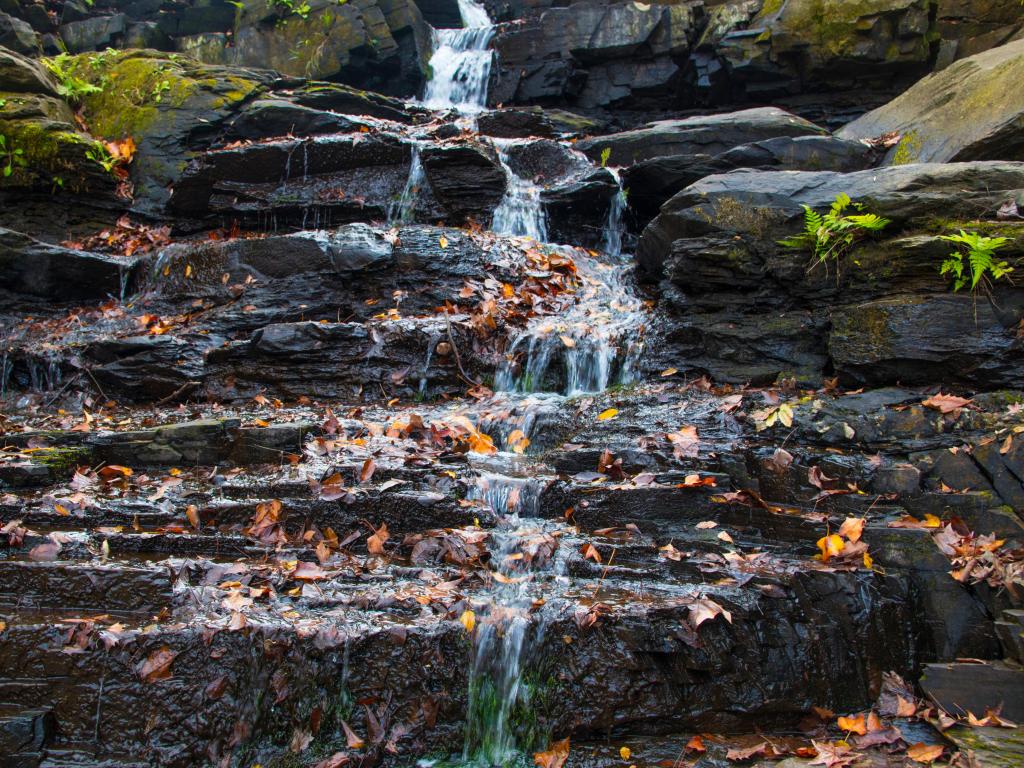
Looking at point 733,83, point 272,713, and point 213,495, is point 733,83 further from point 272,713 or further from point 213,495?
point 272,713

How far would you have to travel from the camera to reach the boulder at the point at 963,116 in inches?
296

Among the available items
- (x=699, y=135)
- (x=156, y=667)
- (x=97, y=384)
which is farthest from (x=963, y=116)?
(x=97, y=384)

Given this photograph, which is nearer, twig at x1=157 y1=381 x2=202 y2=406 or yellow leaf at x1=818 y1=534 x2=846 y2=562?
yellow leaf at x1=818 y1=534 x2=846 y2=562

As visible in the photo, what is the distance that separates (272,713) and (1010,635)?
376 centimetres

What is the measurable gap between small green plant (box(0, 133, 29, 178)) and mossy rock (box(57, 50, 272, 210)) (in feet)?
4.75

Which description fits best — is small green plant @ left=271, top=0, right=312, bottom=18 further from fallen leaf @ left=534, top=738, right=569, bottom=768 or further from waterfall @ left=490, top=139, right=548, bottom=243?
fallen leaf @ left=534, top=738, right=569, bottom=768

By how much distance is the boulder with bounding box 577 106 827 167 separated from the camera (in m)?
10.6

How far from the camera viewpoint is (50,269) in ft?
27.5

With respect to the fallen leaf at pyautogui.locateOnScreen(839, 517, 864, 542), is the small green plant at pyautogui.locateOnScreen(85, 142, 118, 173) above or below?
above

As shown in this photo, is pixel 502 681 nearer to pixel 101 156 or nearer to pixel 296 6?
Answer: pixel 101 156

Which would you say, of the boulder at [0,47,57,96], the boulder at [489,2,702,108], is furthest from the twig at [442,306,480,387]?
the boulder at [489,2,702,108]

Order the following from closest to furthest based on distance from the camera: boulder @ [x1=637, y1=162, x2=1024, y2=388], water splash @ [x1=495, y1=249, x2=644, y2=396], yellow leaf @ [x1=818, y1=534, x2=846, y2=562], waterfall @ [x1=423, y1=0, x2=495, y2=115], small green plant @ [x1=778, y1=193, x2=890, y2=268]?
yellow leaf @ [x1=818, y1=534, x2=846, y2=562] → boulder @ [x1=637, y1=162, x2=1024, y2=388] → small green plant @ [x1=778, y1=193, x2=890, y2=268] → water splash @ [x1=495, y1=249, x2=644, y2=396] → waterfall @ [x1=423, y1=0, x2=495, y2=115]

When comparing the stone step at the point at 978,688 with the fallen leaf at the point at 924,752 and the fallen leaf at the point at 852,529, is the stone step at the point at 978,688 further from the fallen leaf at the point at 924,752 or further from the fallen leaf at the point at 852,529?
the fallen leaf at the point at 852,529

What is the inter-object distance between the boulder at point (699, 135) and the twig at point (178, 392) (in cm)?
730
